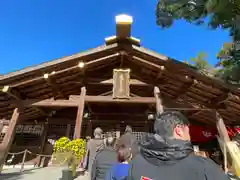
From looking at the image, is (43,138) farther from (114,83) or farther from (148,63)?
(148,63)

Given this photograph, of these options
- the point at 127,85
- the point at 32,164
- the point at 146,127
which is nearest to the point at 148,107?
the point at 146,127

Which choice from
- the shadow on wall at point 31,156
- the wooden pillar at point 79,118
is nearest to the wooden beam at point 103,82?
the wooden pillar at point 79,118

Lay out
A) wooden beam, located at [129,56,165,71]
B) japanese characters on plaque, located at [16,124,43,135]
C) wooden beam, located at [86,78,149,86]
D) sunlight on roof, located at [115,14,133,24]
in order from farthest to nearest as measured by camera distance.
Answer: japanese characters on plaque, located at [16,124,43,135] → wooden beam, located at [86,78,149,86] → wooden beam, located at [129,56,165,71] → sunlight on roof, located at [115,14,133,24]

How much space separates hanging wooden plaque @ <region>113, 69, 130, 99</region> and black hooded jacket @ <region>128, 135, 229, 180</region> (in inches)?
266

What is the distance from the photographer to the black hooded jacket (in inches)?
56.1

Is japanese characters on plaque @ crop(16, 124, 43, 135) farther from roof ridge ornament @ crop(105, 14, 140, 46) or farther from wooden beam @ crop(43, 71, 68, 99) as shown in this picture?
roof ridge ornament @ crop(105, 14, 140, 46)

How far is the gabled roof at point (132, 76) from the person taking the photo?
7.94m

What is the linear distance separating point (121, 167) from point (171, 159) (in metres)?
0.91

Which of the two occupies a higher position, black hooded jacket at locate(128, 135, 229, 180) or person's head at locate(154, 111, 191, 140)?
person's head at locate(154, 111, 191, 140)

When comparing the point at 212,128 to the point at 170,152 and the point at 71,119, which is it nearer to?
the point at 71,119

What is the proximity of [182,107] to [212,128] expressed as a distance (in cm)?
537

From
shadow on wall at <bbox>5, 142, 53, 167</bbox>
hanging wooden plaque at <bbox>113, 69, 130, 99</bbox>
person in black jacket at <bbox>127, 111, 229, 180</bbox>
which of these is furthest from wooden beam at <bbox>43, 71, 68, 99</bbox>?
person in black jacket at <bbox>127, 111, 229, 180</bbox>

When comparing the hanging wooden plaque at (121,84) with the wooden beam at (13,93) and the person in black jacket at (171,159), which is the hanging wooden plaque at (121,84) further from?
the person in black jacket at (171,159)

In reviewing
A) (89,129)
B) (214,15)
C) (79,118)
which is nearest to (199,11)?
(214,15)
